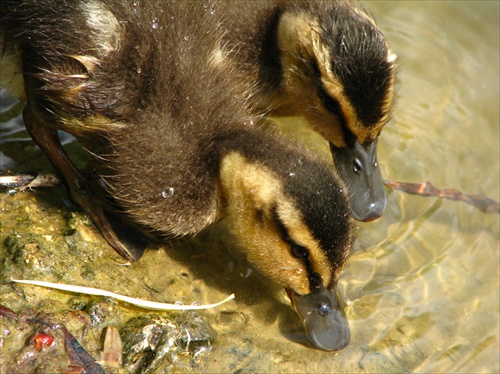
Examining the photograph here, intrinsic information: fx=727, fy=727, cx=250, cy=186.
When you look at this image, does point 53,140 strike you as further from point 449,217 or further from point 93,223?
point 449,217

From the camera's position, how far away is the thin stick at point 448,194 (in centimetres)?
428

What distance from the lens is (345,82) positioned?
3594 millimetres

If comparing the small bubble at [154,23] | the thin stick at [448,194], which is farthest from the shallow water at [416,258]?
the small bubble at [154,23]

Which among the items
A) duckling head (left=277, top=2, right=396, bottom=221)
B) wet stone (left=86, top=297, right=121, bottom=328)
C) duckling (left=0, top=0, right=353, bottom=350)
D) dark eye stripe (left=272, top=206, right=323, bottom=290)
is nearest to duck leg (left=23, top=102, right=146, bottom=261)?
duckling (left=0, top=0, right=353, bottom=350)

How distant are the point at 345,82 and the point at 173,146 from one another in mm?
940

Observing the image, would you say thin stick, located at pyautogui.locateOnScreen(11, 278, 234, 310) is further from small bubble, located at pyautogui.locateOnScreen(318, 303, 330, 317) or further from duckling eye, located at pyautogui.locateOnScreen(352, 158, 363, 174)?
duckling eye, located at pyautogui.locateOnScreen(352, 158, 363, 174)

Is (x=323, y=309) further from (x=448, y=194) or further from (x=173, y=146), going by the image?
(x=448, y=194)

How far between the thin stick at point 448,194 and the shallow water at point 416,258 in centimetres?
4

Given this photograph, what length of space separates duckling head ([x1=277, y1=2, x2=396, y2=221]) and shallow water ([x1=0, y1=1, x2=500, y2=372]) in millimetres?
268

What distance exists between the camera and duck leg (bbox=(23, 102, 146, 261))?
3.38m

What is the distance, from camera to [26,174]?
3.49m

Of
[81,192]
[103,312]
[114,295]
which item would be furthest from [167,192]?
[103,312]

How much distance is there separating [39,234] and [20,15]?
3.27 feet

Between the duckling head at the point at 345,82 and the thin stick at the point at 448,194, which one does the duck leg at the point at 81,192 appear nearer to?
the duckling head at the point at 345,82
